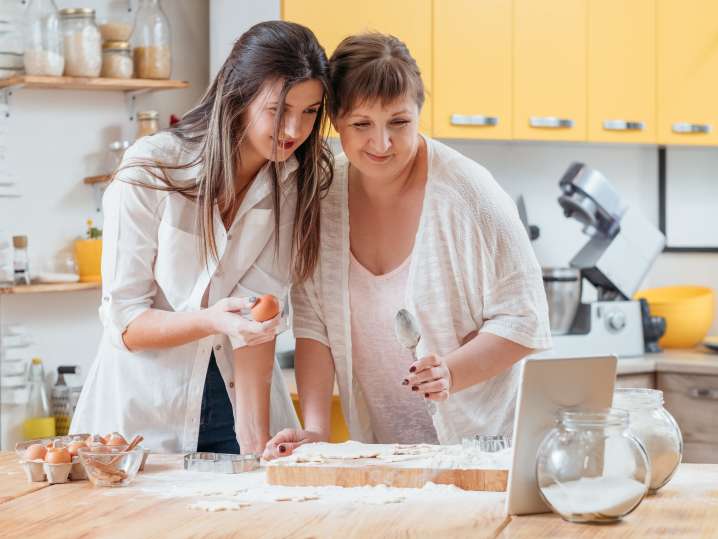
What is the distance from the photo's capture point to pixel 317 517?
132 centimetres

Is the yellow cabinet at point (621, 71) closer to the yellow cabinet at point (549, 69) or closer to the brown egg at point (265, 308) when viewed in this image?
the yellow cabinet at point (549, 69)

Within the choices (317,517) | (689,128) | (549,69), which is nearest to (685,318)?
(689,128)

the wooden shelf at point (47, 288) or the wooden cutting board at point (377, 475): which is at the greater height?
the wooden shelf at point (47, 288)

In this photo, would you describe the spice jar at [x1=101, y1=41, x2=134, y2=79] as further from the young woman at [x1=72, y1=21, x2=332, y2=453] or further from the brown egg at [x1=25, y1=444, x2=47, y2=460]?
the brown egg at [x1=25, y1=444, x2=47, y2=460]

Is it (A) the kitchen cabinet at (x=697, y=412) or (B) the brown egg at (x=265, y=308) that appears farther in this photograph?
(A) the kitchen cabinet at (x=697, y=412)

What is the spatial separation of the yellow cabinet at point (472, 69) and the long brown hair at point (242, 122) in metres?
1.28

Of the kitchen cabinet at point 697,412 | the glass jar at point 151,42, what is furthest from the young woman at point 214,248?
the kitchen cabinet at point 697,412

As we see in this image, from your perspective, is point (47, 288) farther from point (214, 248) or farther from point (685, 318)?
point (685, 318)

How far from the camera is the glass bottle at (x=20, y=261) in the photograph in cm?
288

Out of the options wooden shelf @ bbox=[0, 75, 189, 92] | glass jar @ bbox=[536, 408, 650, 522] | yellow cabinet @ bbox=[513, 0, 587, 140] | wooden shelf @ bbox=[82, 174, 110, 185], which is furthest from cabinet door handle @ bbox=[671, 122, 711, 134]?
glass jar @ bbox=[536, 408, 650, 522]

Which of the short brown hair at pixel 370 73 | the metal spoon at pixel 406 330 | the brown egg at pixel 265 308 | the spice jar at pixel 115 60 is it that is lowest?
the metal spoon at pixel 406 330

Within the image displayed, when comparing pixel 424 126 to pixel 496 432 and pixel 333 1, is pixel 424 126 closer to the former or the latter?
pixel 333 1

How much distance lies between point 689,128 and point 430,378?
6.65 feet

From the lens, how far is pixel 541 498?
1313 millimetres
